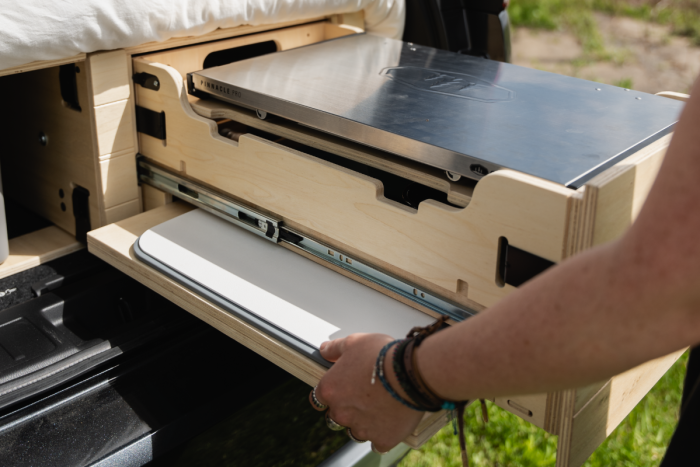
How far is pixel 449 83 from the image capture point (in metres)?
0.91

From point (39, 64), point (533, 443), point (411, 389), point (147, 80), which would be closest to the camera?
point (411, 389)

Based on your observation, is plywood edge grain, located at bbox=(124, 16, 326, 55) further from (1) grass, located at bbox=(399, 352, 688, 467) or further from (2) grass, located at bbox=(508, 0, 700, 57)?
(2) grass, located at bbox=(508, 0, 700, 57)

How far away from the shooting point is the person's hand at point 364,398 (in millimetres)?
569

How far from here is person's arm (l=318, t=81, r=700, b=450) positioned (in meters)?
0.37

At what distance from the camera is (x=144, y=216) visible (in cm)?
97

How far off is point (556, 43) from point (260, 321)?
4.37 m

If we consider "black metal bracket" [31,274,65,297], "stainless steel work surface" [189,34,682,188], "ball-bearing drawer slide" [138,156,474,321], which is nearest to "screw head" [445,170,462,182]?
"stainless steel work surface" [189,34,682,188]

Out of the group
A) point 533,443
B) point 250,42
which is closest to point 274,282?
point 250,42

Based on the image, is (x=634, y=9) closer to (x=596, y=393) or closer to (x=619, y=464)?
(x=619, y=464)

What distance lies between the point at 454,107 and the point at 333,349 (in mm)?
363

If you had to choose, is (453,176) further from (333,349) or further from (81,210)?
(81,210)

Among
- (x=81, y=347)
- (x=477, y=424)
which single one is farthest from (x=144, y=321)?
(x=477, y=424)

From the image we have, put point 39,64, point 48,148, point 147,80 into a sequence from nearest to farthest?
point 39,64 → point 147,80 → point 48,148

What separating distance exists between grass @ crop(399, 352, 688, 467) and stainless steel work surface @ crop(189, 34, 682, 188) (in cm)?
80
